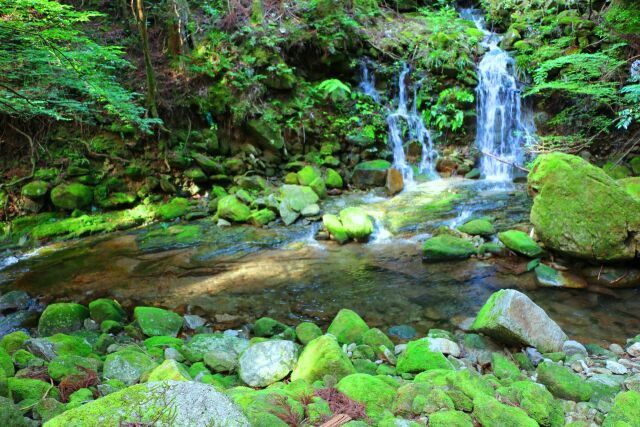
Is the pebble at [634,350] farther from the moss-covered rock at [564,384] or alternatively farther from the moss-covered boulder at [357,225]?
the moss-covered boulder at [357,225]

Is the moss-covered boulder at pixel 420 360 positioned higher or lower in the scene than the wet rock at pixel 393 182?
lower

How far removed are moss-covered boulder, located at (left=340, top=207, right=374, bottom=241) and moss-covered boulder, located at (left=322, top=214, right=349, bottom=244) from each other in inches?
3.1

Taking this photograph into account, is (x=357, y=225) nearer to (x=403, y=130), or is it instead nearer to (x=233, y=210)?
(x=233, y=210)

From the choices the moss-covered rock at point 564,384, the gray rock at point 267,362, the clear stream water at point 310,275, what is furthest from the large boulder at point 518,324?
the gray rock at point 267,362

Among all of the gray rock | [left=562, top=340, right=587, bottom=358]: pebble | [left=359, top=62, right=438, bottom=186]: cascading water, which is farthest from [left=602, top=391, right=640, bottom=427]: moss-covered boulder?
[left=359, top=62, right=438, bottom=186]: cascading water

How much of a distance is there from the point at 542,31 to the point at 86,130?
14.5m

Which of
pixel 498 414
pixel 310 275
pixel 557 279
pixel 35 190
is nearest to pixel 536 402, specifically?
pixel 498 414

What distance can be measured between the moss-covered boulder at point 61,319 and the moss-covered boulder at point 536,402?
487 centimetres

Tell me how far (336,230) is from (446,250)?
7.49ft

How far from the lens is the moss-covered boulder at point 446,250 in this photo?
6.73 meters

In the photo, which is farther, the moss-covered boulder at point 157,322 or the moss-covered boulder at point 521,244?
the moss-covered boulder at point 521,244

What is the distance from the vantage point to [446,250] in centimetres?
673

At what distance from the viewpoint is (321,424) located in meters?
2.12

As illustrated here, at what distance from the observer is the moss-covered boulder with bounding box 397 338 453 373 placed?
10.6ft
